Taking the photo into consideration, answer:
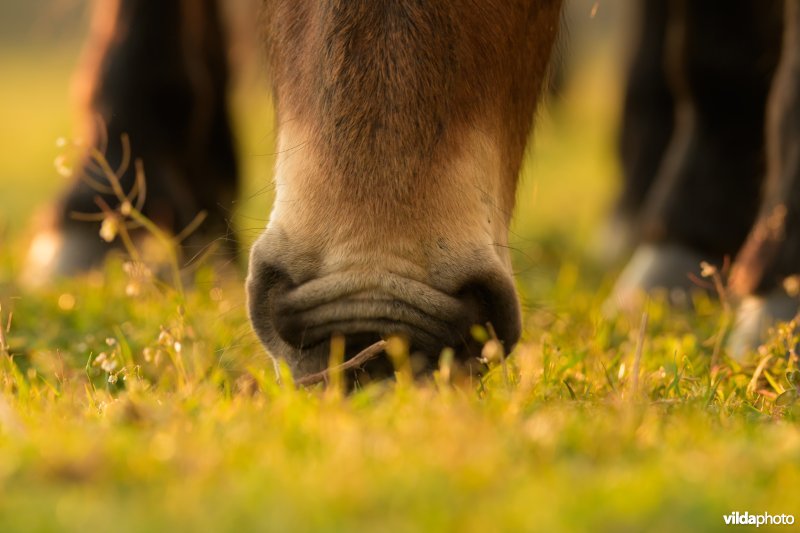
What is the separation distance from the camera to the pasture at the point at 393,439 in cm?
151

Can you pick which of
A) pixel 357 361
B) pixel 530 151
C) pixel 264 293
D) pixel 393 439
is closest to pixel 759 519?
pixel 393 439

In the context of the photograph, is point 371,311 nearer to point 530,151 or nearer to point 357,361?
point 357,361

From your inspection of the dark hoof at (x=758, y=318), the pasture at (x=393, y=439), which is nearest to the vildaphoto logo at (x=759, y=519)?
the pasture at (x=393, y=439)

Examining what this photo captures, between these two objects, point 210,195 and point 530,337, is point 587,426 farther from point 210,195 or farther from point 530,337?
point 210,195

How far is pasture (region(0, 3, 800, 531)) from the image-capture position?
151 centimetres

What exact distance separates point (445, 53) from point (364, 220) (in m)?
0.45

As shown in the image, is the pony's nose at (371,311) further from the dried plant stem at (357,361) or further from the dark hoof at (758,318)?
the dark hoof at (758,318)

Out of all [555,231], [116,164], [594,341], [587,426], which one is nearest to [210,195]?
[116,164]

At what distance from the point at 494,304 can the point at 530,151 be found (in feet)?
2.93

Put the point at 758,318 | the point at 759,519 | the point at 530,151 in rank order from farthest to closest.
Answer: the point at 758,318, the point at 530,151, the point at 759,519

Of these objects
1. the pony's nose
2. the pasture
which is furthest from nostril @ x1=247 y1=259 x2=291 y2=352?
the pasture

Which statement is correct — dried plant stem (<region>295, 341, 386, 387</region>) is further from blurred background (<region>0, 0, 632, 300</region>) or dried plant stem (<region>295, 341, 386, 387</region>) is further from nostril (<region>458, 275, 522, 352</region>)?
blurred background (<region>0, 0, 632, 300</region>)

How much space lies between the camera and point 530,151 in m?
3.24

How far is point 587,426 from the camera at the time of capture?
6.42 feet
